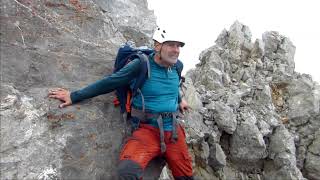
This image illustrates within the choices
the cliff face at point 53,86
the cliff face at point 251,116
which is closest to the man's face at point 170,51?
the cliff face at point 53,86

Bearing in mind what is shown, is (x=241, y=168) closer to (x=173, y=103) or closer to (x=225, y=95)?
(x=225, y=95)

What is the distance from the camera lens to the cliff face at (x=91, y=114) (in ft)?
26.7

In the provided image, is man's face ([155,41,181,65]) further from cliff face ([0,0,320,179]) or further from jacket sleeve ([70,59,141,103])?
cliff face ([0,0,320,179])

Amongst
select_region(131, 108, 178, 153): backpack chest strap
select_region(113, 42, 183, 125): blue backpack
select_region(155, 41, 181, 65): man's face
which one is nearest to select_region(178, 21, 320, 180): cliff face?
select_region(113, 42, 183, 125): blue backpack

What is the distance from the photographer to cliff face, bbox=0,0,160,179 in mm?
7922

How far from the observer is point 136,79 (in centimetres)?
909

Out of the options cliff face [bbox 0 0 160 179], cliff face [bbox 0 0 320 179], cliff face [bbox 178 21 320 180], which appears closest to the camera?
cliff face [bbox 0 0 160 179]

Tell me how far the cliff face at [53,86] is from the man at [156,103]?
1.60ft

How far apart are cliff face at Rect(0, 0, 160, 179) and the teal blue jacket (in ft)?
2.13

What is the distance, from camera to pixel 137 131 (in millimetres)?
9062

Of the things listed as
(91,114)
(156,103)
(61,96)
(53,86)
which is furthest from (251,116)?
(61,96)

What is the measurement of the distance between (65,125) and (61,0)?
4884 millimetres

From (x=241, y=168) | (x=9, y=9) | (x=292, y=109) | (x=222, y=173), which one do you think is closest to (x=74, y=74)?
(x=9, y=9)

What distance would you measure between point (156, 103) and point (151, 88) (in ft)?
1.28
